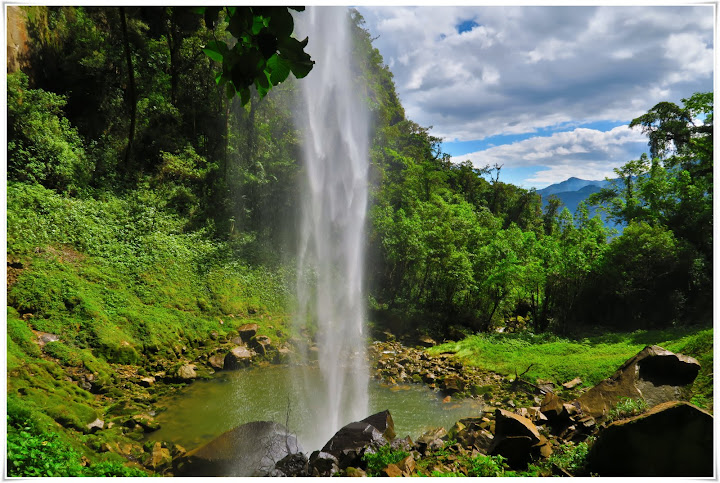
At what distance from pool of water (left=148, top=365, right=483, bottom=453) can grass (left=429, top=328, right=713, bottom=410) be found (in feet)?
8.96

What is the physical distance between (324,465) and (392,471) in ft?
3.65

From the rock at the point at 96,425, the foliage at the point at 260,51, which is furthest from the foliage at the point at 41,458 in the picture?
the foliage at the point at 260,51

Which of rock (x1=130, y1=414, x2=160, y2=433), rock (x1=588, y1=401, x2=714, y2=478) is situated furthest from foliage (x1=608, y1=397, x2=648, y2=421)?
rock (x1=130, y1=414, x2=160, y2=433)

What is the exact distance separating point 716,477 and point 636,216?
59.3 ft

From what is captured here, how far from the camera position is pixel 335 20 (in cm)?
1355

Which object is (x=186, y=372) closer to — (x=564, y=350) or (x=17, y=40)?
(x=564, y=350)

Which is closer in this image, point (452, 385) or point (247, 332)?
point (452, 385)

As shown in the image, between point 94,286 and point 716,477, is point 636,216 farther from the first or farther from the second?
point 94,286

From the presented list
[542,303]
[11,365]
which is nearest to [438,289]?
[542,303]

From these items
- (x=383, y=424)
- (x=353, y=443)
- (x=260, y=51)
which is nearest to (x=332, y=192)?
(x=383, y=424)

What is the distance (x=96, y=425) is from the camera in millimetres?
6637

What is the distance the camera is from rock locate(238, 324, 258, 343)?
12.3 metres

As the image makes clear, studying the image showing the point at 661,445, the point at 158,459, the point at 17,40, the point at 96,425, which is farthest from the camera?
the point at 17,40

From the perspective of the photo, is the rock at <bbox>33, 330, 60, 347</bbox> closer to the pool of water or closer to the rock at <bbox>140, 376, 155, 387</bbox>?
the rock at <bbox>140, 376, 155, 387</bbox>
